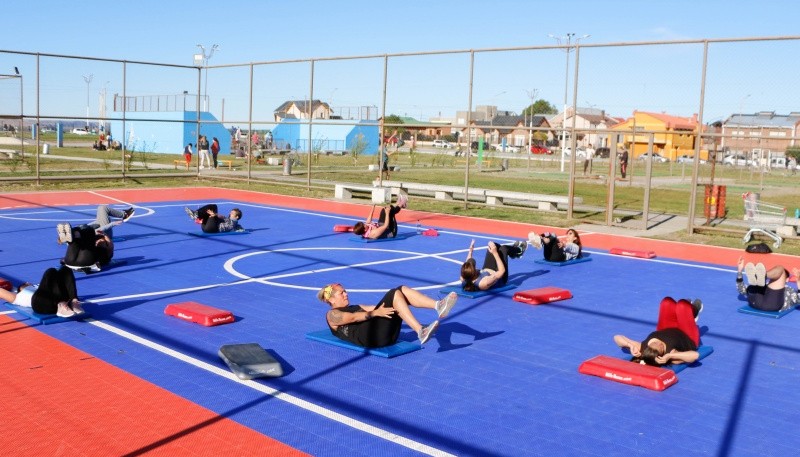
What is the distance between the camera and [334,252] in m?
17.7

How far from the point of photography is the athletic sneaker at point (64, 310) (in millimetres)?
11062

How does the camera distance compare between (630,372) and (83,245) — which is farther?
(83,245)

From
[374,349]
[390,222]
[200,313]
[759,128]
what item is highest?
[759,128]

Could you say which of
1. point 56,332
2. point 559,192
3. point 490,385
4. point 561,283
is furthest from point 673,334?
point 559,192

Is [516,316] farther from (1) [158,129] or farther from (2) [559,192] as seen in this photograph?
(1) [158,129]

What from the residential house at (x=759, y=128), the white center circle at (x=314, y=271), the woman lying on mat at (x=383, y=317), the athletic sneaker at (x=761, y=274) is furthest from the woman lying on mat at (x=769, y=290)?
the residential house at (x=759, y=128)

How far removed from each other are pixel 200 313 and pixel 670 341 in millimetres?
6512

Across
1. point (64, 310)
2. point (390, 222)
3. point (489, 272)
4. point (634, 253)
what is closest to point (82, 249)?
point (64, 310)

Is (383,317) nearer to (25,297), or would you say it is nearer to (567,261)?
(25,297)

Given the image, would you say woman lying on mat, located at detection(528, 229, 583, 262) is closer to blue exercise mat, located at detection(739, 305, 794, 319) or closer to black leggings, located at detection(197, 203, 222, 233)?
blue exercise mat, located at detection(739, 305, 794, 319)

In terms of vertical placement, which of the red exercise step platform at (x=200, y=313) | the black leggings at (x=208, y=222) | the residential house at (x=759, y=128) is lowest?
the red exercise step platform at (x=200, y=313)

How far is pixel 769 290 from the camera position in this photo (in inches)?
514

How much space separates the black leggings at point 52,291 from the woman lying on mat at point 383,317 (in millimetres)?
3956

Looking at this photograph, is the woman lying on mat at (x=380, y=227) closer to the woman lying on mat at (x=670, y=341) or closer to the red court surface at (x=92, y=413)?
the red court surface at (x=92, y=413)
